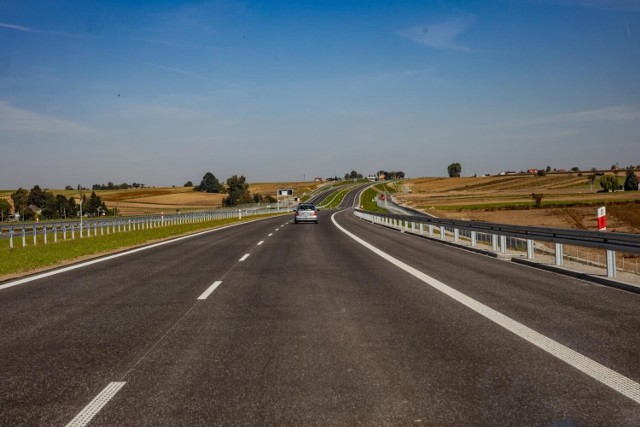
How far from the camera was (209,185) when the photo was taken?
185 metres

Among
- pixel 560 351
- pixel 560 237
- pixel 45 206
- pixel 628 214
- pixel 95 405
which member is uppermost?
pixel 45 206

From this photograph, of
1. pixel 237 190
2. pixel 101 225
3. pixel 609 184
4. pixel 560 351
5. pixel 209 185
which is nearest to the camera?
pixel 560 351

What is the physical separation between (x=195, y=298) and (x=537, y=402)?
6231 millimetres

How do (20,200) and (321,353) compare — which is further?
(20,200)

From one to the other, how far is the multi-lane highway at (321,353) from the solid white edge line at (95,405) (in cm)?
2

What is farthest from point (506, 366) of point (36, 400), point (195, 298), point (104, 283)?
point (104, 283)

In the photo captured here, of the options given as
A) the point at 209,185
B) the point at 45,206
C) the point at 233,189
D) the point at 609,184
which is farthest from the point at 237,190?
the point at 609,184

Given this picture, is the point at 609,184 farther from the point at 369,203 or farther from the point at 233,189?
the point at 233,189

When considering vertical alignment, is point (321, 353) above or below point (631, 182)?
below

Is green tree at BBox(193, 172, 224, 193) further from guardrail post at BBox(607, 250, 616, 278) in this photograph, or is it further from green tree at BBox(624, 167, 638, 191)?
guardrail post at BBox(607, 250, 616, 278)

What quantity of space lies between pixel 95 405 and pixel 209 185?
18432 cm

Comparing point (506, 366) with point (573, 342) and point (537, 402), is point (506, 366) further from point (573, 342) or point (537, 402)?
point (573, 342)

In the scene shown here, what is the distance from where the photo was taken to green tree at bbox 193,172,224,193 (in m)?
184

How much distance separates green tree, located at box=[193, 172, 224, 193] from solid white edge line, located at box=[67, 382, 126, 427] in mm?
179481
